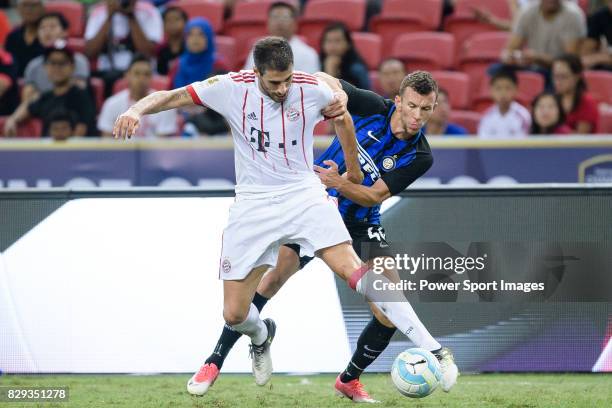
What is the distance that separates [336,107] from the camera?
19.7ft

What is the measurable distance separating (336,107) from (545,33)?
20.9 ft

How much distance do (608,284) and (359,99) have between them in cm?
219

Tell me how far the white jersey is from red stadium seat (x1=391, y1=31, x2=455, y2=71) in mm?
6242

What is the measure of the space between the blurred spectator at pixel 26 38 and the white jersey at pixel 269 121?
690 centimetres

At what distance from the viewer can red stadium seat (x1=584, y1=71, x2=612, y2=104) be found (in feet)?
38.0

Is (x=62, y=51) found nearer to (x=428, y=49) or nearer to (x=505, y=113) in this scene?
(x=428, y=49)

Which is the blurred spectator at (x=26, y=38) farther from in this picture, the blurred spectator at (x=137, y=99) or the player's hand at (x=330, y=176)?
the player's hand at (x=330, y=176)

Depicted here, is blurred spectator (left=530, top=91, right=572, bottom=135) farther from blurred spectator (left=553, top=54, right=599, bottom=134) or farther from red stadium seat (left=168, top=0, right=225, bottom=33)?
red stadium seat (left=168, top=0, right=225, bottom=33)

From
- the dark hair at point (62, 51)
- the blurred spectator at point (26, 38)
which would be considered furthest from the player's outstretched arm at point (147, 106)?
the blurred spectator at point (26, 38)

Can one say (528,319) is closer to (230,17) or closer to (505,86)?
(505,86)

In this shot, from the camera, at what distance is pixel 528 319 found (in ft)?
23.8

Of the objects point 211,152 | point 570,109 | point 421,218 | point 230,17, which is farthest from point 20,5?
point 421,218

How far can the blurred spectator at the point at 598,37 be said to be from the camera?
1180 centimetres

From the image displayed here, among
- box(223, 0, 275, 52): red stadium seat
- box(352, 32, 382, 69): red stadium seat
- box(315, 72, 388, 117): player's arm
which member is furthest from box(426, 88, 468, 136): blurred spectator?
box(315, 72, 388, 117): player's arm
